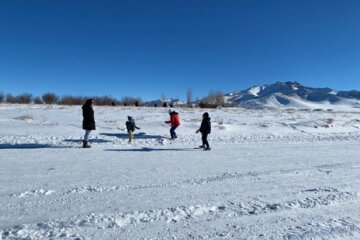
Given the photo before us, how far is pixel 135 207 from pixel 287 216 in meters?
2.52

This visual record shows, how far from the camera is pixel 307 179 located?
7.39 meters

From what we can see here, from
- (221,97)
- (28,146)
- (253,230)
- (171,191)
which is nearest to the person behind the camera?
(253,230)

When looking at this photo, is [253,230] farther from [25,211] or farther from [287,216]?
[25,211]

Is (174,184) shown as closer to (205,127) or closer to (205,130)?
(205,130)

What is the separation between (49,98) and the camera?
5144 cm

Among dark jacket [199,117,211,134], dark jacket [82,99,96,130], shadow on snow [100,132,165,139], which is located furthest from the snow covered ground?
shadow on snow [100,132,165,139]

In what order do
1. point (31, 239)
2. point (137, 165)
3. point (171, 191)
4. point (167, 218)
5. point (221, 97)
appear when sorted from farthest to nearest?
point (221, 97) → point (137, 165) → point (171, 191) → point (167, 218) → point (31, 239)

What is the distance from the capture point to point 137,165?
8750 millimetres

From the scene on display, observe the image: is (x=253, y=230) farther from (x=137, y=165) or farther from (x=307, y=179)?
(x=137, y=165)

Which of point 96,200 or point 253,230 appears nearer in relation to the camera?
point 253,230

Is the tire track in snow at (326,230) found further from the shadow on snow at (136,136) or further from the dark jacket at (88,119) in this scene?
the shadow on snow at (136,136)

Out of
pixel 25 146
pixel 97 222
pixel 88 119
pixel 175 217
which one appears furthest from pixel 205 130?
pixel 97 222

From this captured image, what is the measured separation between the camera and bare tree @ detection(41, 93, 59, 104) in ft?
166

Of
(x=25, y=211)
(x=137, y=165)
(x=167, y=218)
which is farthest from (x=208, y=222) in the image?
(x=137, y=165)
